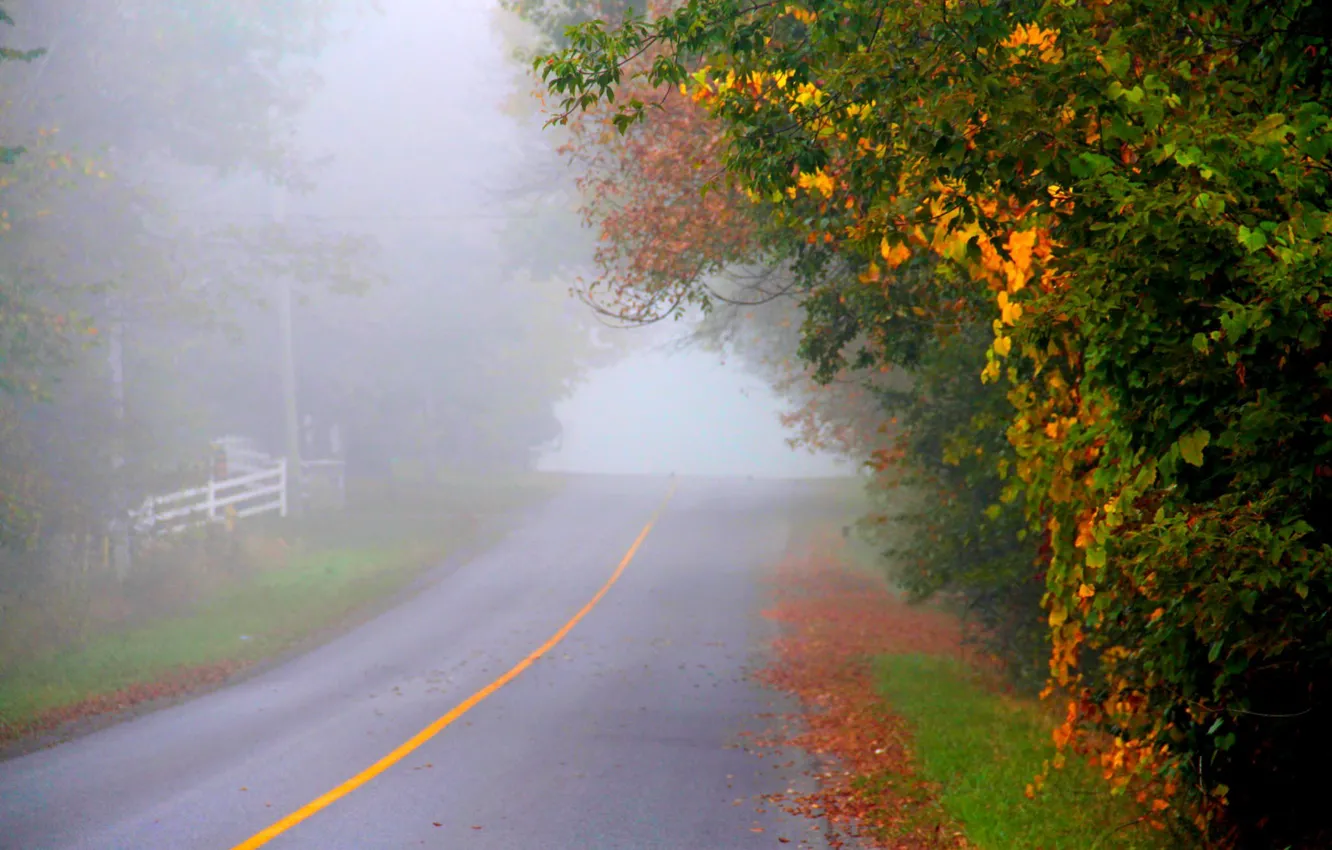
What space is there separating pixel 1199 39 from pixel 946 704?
815 centimetres

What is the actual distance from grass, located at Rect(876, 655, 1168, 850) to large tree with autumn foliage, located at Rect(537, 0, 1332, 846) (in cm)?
44

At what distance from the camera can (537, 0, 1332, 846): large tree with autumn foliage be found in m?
4.69

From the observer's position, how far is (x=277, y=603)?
2075cm

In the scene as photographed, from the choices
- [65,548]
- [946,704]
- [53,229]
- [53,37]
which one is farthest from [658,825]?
Result: [53,37]

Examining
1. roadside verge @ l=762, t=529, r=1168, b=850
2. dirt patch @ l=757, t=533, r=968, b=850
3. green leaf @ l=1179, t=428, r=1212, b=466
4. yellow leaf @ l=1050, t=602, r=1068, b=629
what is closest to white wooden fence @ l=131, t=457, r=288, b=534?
dirt patch @ l=757, t=533, r=968, b=850

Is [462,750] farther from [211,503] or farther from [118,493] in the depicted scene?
[211,503]

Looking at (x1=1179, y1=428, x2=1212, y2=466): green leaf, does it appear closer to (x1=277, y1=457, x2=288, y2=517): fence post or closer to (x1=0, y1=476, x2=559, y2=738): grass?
(x1=0, y1=476, x2=559, y2=738): grass

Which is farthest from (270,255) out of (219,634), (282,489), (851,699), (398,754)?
(398,754)

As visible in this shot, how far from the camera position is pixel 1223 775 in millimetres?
6168

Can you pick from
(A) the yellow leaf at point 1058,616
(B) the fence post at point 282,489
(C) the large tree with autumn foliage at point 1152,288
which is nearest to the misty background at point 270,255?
(B) the fence post at point 282,489

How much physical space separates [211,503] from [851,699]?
16.1m

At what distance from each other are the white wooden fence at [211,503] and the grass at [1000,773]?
14.8m

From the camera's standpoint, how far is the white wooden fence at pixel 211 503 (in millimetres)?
23109

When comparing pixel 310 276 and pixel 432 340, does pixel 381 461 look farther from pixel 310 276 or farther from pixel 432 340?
pixel 310 276
